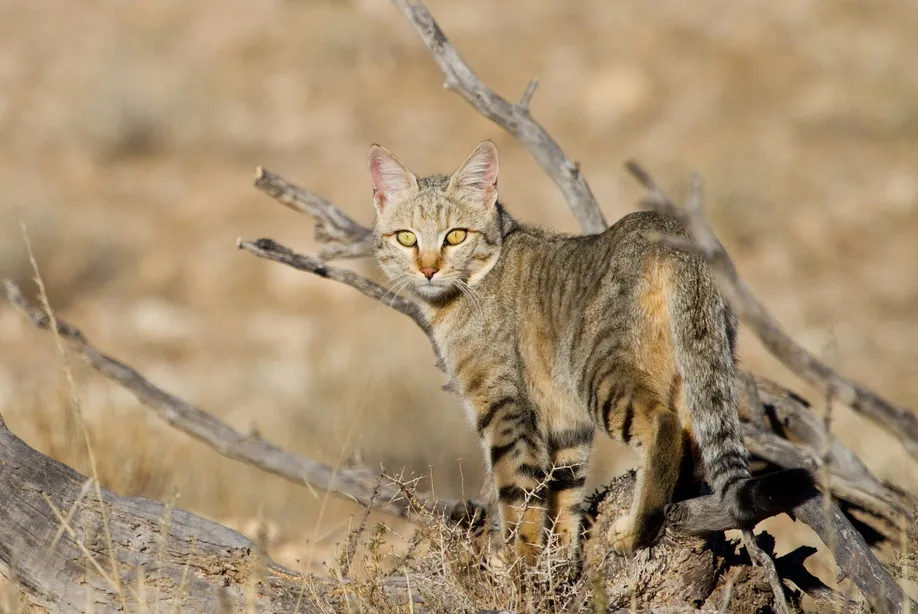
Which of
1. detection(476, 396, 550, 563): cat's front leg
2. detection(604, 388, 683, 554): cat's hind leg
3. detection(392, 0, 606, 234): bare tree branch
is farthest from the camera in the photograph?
detection(392, 0, 606, 234): bare tree branch

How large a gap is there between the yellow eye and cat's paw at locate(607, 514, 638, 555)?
63.8 inches

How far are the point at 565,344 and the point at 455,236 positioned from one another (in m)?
0.93

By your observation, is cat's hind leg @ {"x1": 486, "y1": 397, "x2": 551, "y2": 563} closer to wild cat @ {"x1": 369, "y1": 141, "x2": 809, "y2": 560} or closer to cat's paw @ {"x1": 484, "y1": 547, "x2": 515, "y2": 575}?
wild cat @ {"x1": 369, "y1": 141, "x2": 809, "y2": 560}

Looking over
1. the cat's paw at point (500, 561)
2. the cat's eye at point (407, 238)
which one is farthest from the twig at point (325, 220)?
the cat's paw at point (500, 561)

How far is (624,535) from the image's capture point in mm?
4102

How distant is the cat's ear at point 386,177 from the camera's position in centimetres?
544

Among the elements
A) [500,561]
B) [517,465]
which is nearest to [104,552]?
[500,561]

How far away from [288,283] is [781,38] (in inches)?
383

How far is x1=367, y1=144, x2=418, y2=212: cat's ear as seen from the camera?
17.9ft

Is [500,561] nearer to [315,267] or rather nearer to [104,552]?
[104,552]

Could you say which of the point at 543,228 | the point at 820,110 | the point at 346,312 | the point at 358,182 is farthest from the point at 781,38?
the point at 543,228

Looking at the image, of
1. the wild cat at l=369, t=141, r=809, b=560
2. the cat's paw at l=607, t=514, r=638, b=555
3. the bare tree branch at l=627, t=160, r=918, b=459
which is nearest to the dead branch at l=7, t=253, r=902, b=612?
the wild cat at l=369, t=141, r=809, b=560

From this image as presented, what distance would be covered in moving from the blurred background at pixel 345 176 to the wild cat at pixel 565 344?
8.41ft

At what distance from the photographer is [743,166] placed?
15.3 meters
